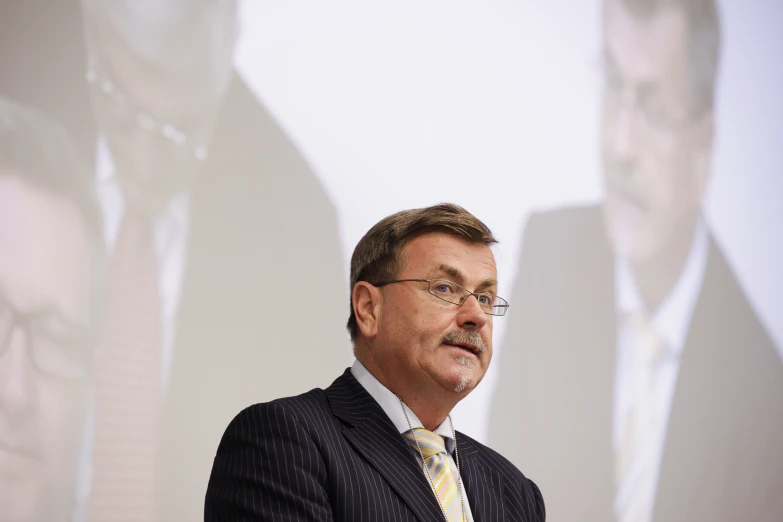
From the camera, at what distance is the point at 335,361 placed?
3273 mm

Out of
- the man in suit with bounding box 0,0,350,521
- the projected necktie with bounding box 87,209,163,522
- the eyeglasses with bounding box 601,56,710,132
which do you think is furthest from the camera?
the eyeglasses with bounding box 601,56,710,132

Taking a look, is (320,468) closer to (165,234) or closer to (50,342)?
(50,342)

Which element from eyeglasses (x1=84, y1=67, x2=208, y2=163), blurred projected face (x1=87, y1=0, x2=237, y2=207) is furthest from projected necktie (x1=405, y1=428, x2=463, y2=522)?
eyeglasses (x1=84, y1=67, x2=208, y2=163)

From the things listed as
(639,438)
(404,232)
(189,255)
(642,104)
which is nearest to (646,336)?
(639,438)

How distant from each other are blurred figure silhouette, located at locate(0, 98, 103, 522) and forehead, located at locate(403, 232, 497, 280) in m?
1.20

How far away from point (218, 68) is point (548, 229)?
5.62 feet

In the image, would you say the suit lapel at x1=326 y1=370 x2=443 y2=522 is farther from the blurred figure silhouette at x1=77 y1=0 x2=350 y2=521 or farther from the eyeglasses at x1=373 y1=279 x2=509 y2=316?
the blurred figure silhouette at x1=77 y1=0 x2=350 y2=521

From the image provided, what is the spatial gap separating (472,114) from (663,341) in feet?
4.88

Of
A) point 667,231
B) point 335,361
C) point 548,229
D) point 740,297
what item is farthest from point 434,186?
point 740,297

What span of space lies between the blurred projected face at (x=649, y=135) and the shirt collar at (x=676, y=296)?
105 mm

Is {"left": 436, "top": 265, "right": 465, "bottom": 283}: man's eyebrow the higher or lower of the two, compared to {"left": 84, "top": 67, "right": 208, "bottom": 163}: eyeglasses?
lower

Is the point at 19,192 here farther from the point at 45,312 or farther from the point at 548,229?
the point at 548,229

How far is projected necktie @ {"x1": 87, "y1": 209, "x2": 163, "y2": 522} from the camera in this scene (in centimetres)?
273

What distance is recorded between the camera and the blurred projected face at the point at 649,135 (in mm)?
4129
